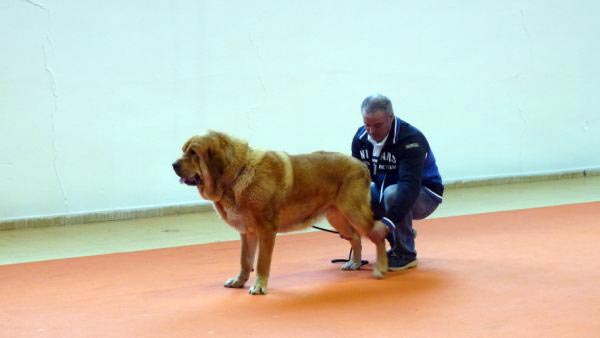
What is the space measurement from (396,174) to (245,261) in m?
1.34

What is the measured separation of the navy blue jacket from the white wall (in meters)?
3.60

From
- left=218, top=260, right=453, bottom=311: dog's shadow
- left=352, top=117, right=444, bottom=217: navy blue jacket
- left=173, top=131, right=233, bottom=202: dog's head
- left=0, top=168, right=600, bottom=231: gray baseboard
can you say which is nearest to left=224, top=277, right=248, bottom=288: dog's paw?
left=218, top=260, right=453, bottom=311: dog's shadow

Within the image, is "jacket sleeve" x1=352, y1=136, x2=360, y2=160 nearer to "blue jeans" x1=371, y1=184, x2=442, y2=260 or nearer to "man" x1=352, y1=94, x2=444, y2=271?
"man" x1=352, y1=94, x2=444, y2=271

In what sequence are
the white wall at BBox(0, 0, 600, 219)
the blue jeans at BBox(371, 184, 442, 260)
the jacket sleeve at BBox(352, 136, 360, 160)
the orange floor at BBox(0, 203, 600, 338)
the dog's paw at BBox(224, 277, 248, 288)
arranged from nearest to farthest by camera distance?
the orange floor at BBox(0, 203, 600, 338) < the dog's paw at BBox(224, 277, 248, 288) < the blue jeans at BBox(371, 184, 442, 260) < the jacket sleeve at BBox(352, 136, 360, 160) < the white wall at BBox(0, 0, 600, 219)

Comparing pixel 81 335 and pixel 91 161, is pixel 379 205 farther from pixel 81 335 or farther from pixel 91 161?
pixel 91 161

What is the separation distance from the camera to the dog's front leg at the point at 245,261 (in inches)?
231

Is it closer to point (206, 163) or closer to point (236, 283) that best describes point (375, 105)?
point (206, 163)

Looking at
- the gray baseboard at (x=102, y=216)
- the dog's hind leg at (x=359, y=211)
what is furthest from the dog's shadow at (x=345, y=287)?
the gray baseboard at (x=102, y=216)

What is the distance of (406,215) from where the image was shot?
6.21m

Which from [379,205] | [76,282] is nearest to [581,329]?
[379,205]

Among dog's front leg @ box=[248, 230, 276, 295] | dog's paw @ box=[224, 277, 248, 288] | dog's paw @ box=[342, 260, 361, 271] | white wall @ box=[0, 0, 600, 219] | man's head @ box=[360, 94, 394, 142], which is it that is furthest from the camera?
white wall @ box=[0, 0, 600, 219]

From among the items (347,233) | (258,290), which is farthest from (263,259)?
(347,233)

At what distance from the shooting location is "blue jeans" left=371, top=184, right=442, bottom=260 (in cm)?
616

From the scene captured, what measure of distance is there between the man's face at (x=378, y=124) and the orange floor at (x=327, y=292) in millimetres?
1027
